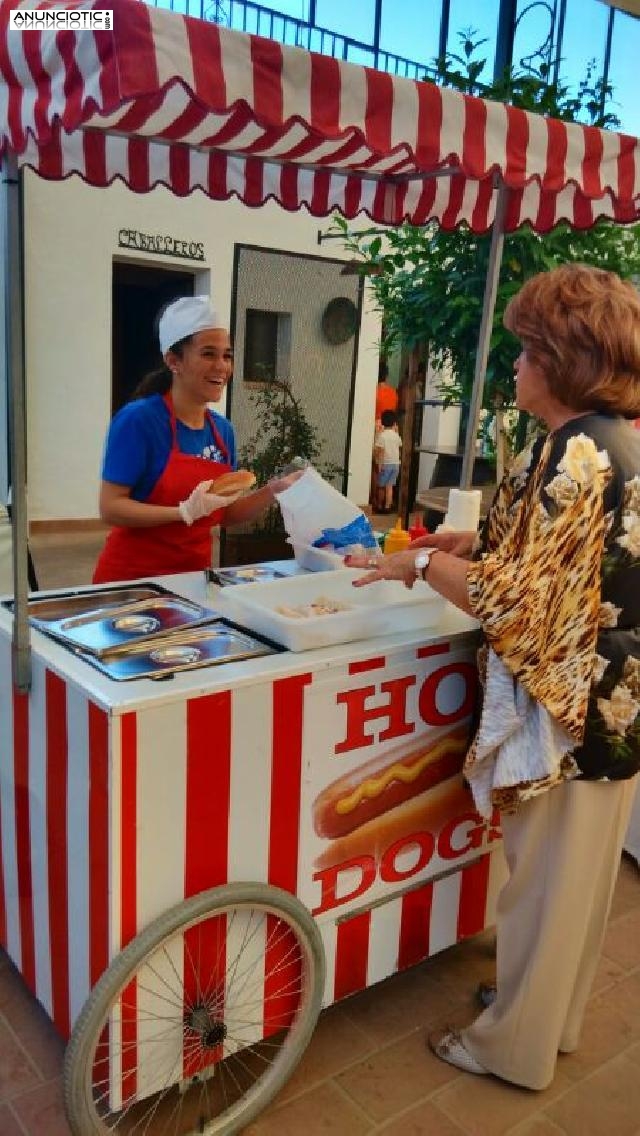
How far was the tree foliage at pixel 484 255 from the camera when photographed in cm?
314

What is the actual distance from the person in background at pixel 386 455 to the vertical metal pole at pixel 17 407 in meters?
8.26

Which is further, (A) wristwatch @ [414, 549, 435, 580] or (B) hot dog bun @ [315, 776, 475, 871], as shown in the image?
(B) hot dog bun @ [315, 776, 475, 871]

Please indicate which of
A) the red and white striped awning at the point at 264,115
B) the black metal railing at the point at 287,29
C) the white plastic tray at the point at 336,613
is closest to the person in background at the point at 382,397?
the black metal railing at the point at 287,29

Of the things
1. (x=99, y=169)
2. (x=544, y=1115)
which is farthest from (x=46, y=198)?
(x=544, y=1115)

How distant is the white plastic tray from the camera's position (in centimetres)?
175

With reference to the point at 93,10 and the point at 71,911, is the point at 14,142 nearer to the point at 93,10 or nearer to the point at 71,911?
the point at 93,10

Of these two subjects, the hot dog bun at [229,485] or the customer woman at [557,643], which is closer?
the customer woman at [557,643]

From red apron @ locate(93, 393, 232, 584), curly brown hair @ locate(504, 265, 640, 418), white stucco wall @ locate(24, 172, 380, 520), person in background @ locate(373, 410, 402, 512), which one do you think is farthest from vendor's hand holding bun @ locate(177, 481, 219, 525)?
person in background @ locate(373, 410, 402, 512)

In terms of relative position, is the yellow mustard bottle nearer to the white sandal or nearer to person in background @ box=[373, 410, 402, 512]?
the white sandal

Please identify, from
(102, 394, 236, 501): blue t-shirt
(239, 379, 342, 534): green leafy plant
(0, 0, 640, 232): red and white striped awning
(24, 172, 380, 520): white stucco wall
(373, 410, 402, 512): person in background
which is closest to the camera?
(0, 0, 640, 232): red and white striped awning

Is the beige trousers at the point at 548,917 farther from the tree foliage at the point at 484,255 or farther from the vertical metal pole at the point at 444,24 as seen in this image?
the vertical metal pole at the point at 444,24

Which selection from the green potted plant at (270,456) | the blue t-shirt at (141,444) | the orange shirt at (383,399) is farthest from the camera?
the orange shirt at (383,399)

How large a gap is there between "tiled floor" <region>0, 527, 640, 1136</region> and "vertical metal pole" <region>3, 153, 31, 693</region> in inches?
33.4

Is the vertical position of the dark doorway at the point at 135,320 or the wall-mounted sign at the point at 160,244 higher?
the wall-mounted sign at the point at 160,244
